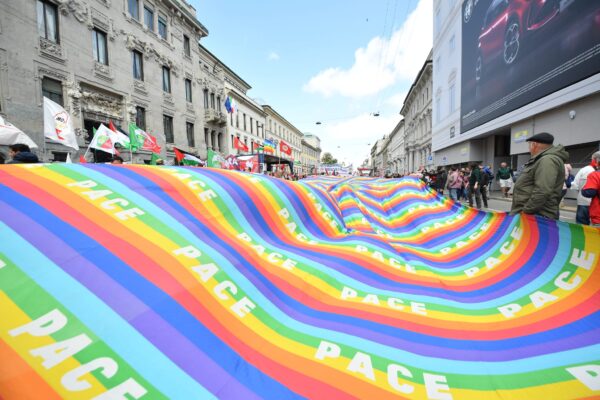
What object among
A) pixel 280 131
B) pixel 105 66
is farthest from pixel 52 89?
pixel 280 131

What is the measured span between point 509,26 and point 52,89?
2159cm

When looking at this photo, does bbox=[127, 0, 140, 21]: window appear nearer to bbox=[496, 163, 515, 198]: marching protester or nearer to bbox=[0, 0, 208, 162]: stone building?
bbox=[0, 0, 208, 162]: stone building

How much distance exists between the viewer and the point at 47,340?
1028 mm

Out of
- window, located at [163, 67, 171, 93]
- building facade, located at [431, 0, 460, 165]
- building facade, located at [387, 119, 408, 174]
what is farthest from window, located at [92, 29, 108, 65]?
Answer: building facade, located at [387, 119, 408, 174]

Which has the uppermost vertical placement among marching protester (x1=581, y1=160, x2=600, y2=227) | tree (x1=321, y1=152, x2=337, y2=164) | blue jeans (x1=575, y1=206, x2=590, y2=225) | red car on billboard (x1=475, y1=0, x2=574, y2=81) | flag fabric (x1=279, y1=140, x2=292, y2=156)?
tree (x1=321, y1=152, x2=337, y2=164)

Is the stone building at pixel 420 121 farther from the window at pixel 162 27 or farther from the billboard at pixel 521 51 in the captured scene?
the window at pixel 162 27

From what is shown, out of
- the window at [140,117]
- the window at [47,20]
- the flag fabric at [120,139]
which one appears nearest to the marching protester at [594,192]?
the flag fabric at [120,139]

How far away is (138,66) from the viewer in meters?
17.3

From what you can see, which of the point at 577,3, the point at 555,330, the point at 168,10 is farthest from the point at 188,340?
the point at 168,10

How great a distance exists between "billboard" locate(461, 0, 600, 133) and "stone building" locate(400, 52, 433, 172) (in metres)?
10.1

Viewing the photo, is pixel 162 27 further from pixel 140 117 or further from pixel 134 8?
pixel 140 117

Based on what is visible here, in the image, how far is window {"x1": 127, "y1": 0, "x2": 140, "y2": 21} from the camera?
16.4 metres

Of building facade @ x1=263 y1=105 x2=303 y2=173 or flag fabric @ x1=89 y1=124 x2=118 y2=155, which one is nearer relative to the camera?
flag fabric @ x1=89 y1=124 x2=118 y2=155

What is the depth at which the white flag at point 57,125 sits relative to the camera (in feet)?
23.1
